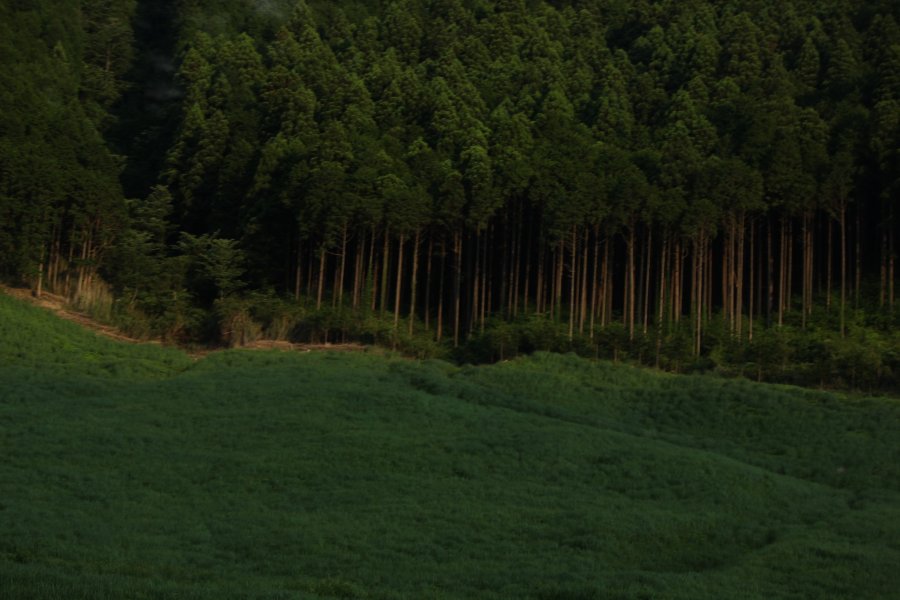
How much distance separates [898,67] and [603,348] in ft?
71.1

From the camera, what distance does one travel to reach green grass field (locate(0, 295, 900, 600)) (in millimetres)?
14688

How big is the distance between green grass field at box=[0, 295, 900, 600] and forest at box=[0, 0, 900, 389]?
6887 millimetres

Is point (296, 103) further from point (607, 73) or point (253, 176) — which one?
point (607, 73)

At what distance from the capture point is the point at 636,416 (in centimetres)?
3019

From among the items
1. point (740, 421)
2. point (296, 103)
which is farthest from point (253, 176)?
point (740, 421)

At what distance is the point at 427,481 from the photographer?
21.4m

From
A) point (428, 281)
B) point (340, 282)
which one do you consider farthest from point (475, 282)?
point (340, 282)

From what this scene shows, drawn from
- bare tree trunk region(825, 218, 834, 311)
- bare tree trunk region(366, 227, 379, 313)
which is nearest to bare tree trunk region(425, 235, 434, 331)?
bare tree trunk region(366, 227, 379, 313)

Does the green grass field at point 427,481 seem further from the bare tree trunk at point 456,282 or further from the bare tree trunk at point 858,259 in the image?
the bare tree trunk at point 858,259

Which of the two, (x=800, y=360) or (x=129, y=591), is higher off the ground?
(x=800, y=360)

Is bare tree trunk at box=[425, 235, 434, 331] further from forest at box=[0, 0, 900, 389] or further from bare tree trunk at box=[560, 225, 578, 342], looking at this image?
bare tree trunk at box=[560, 225, 578, 342]

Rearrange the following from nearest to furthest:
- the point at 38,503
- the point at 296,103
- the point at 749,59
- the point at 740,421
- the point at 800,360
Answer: the point at 38,503
the point at 740,421
the point at 800,360
the point at 296,103
the point at 749,59

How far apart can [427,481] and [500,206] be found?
85.9 feet

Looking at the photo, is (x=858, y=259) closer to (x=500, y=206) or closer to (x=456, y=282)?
(x=500, y=206)
